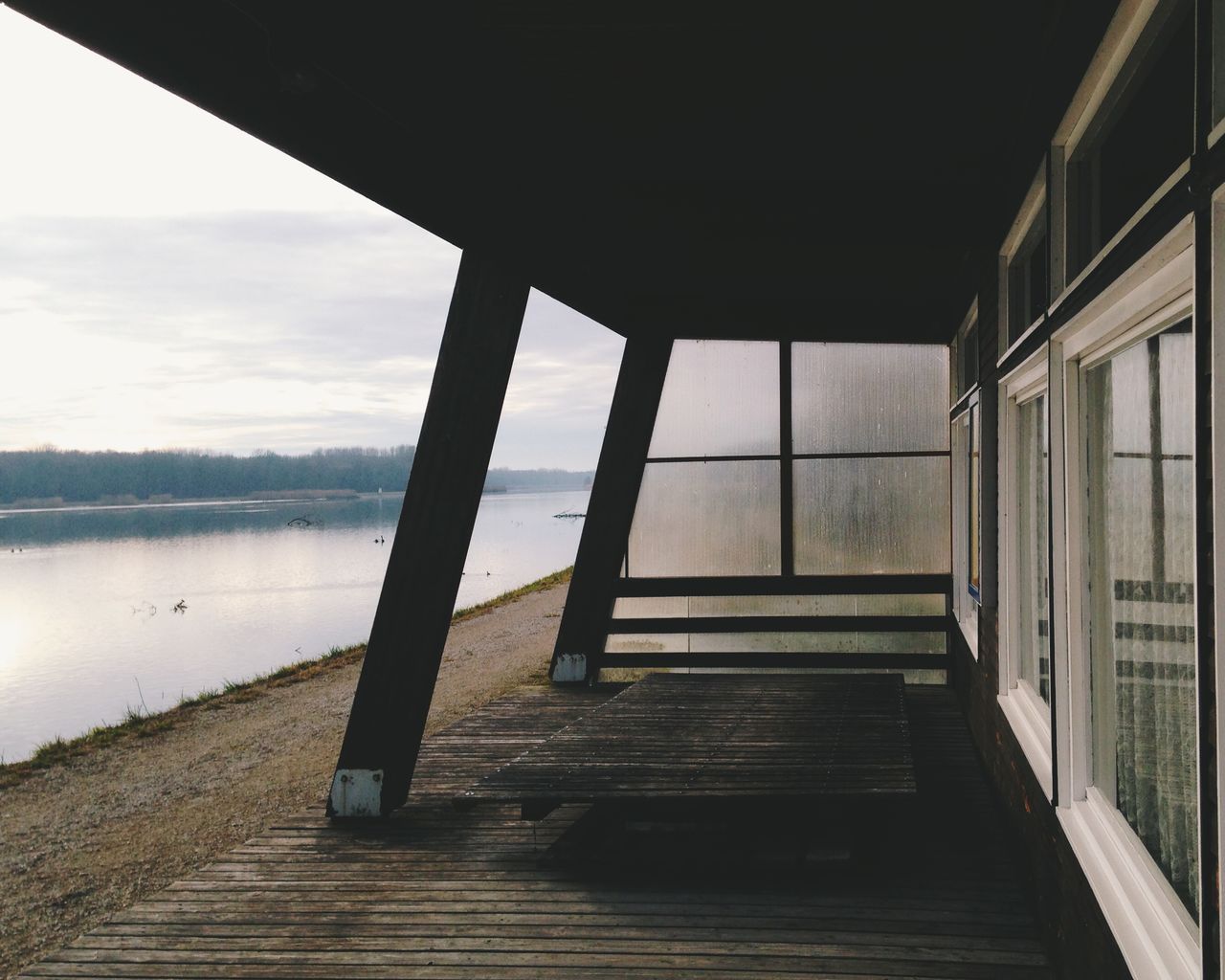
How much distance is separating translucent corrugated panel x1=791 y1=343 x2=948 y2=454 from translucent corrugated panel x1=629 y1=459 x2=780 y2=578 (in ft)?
1.68

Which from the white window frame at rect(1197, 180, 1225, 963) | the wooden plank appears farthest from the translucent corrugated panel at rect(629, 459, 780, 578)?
the white window frame at rect(1197, 180, 1225, 963)

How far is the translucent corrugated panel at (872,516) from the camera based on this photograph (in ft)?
23.0

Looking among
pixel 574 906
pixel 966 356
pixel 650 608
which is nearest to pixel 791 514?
pixel 650 608

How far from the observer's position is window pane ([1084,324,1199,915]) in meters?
1.38

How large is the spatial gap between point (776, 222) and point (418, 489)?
1.96 metres

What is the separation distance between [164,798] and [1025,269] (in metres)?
5.50

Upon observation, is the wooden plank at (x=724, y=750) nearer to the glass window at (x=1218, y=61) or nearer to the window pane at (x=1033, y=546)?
the window pane at (x=1033, y=546)

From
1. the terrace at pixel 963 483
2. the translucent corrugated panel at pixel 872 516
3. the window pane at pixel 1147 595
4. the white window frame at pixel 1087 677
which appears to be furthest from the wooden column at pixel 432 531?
the translucent corrugated panel at pixel 872 516

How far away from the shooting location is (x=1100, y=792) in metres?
2.01

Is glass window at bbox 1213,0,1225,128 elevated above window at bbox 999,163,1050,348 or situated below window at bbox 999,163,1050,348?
below

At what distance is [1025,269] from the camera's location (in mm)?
3424

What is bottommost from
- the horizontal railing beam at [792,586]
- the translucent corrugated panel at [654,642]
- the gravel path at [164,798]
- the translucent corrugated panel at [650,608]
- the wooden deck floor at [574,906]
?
the gravel path at [164,798]

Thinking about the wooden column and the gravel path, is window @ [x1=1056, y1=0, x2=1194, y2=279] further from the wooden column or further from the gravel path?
the gravel path

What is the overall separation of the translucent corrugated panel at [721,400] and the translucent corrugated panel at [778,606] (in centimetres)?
120
